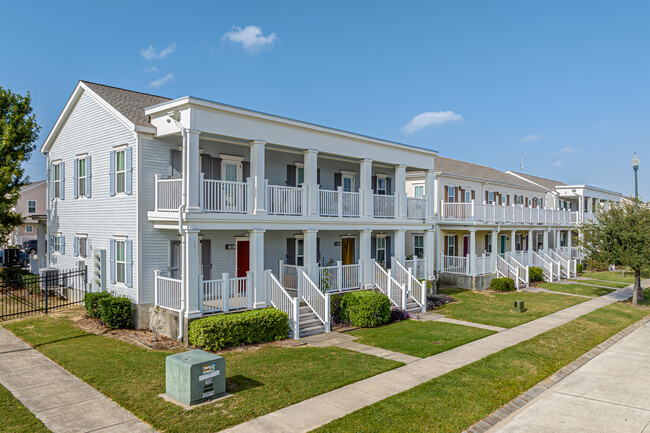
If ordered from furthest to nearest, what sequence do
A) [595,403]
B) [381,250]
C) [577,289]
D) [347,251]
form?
[577,289] < [381,250] < [347,251] < [595,403]

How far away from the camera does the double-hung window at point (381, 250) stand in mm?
24875

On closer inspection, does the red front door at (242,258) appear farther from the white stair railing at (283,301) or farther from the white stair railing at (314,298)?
the white stair railing at (283,301)

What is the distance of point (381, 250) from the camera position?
984 inches

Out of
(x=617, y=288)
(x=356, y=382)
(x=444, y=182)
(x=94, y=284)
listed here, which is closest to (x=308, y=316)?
(x=356, y=382)

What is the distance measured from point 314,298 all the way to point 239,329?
143 inches

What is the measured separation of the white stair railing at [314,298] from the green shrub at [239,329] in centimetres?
176

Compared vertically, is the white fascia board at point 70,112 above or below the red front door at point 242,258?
above

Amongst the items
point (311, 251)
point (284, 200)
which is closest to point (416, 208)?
point (311, 251)

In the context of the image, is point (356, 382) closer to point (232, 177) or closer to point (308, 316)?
point (308, 316)

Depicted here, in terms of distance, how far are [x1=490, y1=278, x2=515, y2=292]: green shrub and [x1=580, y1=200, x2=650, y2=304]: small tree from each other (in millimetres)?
4337

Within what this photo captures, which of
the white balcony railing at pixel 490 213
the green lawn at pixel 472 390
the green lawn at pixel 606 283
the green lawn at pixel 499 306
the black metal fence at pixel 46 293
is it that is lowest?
the green lawn at pixel 606 283

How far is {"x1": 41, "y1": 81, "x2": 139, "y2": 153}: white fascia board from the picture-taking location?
1599 cm

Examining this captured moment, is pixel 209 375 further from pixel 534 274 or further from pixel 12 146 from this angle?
pixel 534 274

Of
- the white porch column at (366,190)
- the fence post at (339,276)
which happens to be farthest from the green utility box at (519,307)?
the fence post at (339,276)
